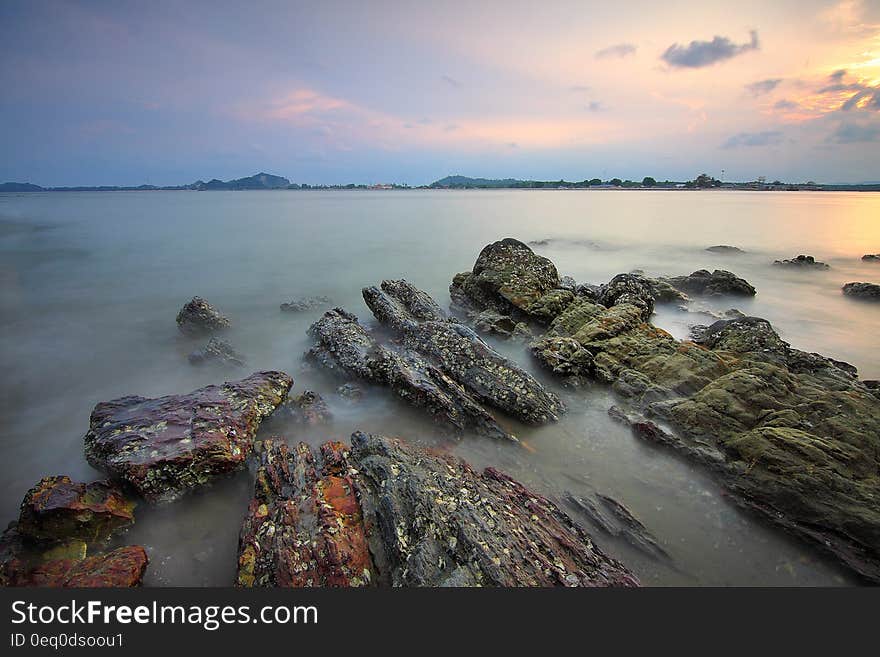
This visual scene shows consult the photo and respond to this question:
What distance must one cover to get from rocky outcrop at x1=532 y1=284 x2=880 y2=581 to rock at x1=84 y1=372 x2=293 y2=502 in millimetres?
5849

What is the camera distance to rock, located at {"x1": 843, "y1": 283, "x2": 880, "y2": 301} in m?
15.3

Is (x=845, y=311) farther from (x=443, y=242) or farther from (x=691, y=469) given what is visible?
(x=443, y=242)

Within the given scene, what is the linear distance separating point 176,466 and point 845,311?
19.8 meters

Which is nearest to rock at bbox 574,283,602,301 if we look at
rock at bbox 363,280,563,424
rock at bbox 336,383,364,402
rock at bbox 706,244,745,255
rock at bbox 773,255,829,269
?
rock at bbox 363,280,563,424

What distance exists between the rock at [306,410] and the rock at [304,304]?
272 inches

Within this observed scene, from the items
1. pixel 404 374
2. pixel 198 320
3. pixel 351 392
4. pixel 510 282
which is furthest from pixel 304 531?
pixel 510 282

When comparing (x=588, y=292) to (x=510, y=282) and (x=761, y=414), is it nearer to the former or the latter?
(x=510, y=282)

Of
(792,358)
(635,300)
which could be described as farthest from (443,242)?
(792,358)

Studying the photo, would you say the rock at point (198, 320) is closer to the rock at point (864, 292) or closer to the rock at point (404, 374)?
the rock at point (404, 374)

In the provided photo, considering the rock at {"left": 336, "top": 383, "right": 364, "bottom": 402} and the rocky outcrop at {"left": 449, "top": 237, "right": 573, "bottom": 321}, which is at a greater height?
the rocky outcrop at {"left": 449, "top": 237, "right": 573, "bottom": 321}

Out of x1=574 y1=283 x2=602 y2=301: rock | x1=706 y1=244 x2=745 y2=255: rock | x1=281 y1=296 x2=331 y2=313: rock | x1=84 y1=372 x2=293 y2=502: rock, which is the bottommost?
x1=706 y1=244 x2=745 y2=255: rock

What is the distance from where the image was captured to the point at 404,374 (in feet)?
23.1

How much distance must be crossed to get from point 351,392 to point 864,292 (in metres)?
19.9

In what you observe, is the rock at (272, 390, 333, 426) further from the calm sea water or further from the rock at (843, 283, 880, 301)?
the rock at (843, 283, 880, 301)
